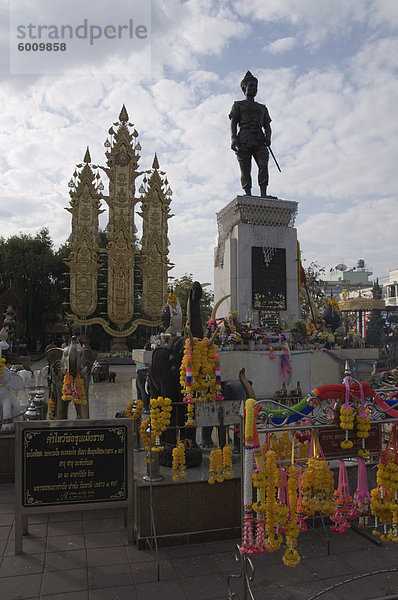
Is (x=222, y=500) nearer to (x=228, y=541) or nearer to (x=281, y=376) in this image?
(x=228, y=541)

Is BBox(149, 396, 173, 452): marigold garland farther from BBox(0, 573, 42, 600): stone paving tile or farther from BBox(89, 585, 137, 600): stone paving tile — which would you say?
BBox(0, 573, 42, 600): stone paving tile

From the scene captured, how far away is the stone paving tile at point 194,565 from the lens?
483 centimetres

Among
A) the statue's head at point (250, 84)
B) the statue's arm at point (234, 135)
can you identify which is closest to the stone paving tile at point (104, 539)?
the statue's arm at point (234, 135)

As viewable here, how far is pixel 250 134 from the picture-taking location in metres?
17.1

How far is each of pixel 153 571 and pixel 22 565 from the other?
1.51 metres

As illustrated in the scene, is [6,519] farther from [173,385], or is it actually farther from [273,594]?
[273,594]

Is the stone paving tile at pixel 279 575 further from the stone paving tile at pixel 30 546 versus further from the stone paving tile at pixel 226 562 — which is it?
the stone paving tile at pixel 30 546

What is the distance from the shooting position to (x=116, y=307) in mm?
38875

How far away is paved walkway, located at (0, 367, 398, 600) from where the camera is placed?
4.44m

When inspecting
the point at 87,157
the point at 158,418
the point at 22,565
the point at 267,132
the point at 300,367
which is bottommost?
the point at 22,565

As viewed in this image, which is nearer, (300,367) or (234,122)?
(300,367)

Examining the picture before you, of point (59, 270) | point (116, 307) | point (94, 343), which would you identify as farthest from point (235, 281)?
point (59, 270)

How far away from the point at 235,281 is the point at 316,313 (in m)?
4.15

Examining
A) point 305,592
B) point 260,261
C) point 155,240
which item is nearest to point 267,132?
point 260,261
